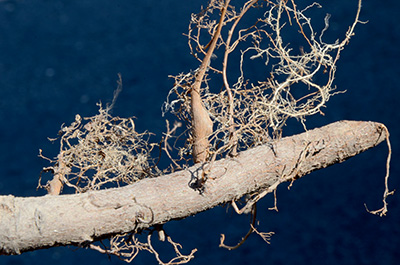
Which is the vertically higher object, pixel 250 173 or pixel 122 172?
pixel 122 172

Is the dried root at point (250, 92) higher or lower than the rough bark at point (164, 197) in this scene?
higher

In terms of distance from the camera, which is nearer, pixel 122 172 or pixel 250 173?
pixel 250 173

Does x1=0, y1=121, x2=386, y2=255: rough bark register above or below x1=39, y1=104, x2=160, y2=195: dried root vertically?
below

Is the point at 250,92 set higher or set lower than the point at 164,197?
higher

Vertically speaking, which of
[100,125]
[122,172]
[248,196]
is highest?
[100,125]

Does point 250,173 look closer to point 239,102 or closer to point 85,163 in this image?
point 239,102

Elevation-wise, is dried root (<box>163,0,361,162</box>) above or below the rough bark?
above

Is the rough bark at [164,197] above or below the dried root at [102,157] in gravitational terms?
below

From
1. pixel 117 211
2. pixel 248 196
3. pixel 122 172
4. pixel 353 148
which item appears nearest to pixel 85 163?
pixel 122 172
